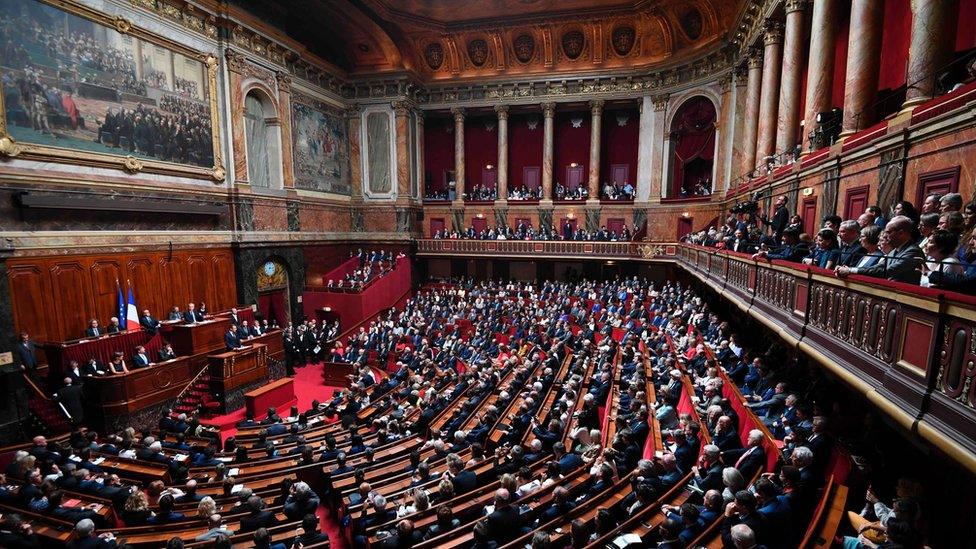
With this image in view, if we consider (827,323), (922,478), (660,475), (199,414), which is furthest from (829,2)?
(199,414)

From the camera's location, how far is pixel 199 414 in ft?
39.9

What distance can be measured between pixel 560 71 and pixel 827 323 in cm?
2145

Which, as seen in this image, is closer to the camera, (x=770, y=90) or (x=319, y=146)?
(x=770, y=90)

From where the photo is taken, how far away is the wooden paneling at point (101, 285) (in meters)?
10.8

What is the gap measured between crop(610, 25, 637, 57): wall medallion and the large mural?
14188mm

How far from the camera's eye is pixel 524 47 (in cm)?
2320

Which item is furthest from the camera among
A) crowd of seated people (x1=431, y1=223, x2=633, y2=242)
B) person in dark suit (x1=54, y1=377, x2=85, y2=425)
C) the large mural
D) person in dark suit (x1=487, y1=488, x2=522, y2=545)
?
crowd of seated people (x1=431, y1=223, x2=633, y2=242)

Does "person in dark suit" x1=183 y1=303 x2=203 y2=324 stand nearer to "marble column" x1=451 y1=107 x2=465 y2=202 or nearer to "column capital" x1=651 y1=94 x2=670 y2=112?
"marble column" x1=451 y1=107 x2=465 y2=202

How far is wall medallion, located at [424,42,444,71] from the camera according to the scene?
77.7 ft

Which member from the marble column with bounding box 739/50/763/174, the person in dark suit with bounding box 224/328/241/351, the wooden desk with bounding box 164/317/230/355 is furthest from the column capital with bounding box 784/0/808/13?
the wooden desk with bounding box 164/317/230/355

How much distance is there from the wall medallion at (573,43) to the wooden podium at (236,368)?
64.7 feet

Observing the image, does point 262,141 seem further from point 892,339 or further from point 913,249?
point 892,339

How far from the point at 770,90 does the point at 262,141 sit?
18.3 metres

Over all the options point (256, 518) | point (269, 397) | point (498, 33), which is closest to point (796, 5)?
point (498, 33)
